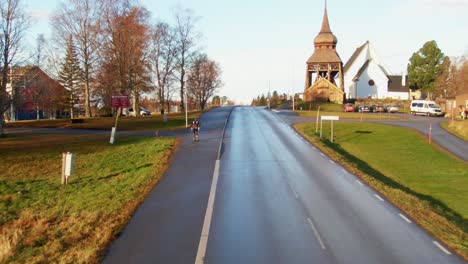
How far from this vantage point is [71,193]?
17.5 meters

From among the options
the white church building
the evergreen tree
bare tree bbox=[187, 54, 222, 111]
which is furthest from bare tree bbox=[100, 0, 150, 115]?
the evergreen tree

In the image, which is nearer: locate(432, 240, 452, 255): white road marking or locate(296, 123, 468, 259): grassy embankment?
locate(432, 240, 452, 255): white road marking

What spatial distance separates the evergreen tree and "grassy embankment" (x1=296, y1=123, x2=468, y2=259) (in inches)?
2360

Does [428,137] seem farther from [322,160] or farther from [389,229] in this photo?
[389,229]

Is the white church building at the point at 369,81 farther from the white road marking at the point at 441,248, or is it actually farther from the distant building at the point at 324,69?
the white road marking at the point at 441,248

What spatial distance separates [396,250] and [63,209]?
10617 mm

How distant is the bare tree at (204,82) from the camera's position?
85000 mm

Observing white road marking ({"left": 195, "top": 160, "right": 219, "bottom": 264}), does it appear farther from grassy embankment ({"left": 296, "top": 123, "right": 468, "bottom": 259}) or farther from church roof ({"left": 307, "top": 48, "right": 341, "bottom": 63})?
church roof ({"left": 307, "top": 48, "right": 341, "bottom": 63})

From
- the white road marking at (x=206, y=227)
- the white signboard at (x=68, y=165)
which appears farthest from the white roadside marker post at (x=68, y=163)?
the white road marking at (x=206, y=227)

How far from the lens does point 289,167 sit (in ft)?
67.4

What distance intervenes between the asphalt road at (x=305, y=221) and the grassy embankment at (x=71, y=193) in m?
3.02

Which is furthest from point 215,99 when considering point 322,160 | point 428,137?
point 322,160

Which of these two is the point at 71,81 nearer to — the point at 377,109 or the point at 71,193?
the point at 377,109

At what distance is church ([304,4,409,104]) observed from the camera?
83.7m
